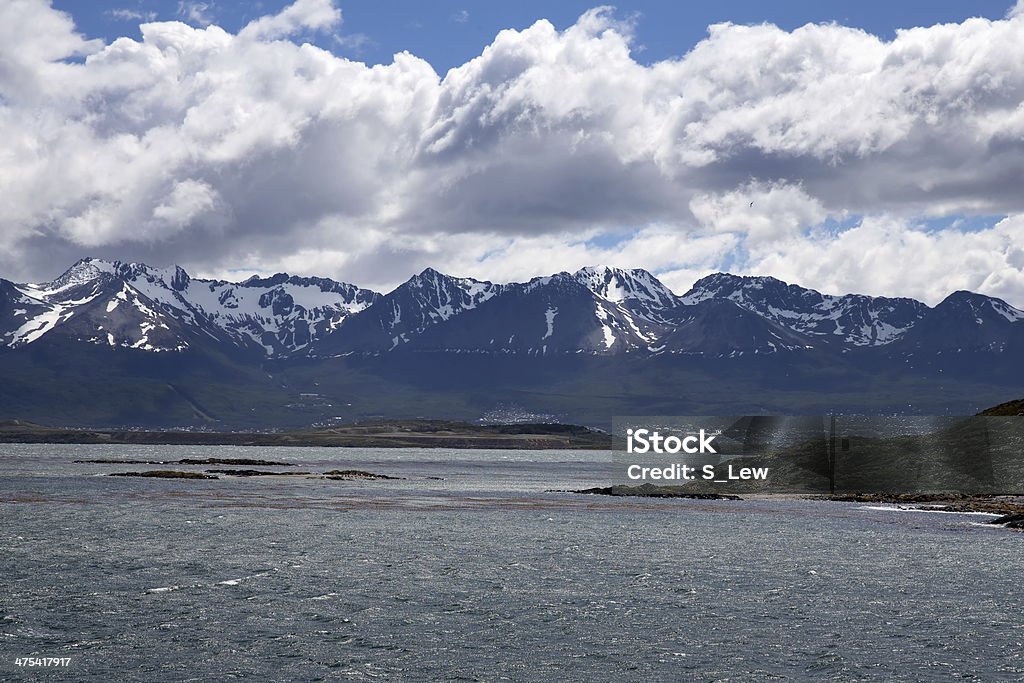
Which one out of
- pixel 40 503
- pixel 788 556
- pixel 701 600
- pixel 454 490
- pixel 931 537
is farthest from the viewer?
pixel 454 490

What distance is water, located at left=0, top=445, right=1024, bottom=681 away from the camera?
39.2m

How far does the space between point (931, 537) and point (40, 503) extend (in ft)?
267

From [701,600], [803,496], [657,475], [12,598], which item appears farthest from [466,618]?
[657,475]

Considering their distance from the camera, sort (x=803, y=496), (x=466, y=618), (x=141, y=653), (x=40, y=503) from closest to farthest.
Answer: (x=141, y=653)
(x=466, y=618)
(x=40, y=503)
(x=803, y=496)

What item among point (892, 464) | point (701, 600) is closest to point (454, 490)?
point (892, 464)

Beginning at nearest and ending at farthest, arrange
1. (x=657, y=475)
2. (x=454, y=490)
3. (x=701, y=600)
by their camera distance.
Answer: (x=701, y=600)
(x=454, y=490)
(x=657, y=475)

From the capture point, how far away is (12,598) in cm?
5078

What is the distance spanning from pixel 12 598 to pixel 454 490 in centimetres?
10372

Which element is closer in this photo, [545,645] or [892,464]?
[545,645]

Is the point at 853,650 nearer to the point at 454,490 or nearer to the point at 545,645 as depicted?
the point at 545,645

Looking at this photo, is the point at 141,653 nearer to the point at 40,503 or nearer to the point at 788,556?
the point at 788,556

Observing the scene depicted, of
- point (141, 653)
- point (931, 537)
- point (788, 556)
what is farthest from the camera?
point (931, 537)

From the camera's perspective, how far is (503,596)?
5431 cm

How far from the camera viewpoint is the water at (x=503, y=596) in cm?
3916
